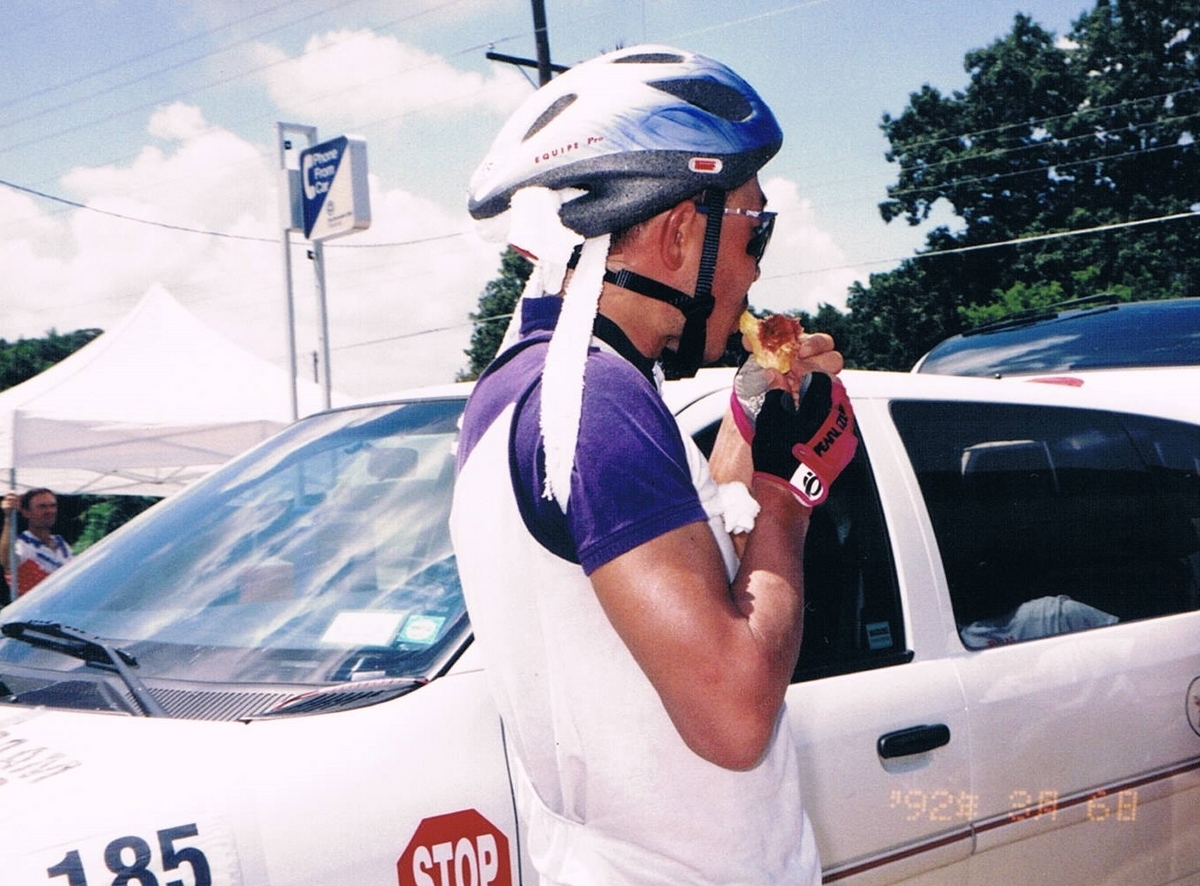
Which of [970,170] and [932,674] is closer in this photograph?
[932,674]

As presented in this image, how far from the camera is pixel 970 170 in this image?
48.4 m

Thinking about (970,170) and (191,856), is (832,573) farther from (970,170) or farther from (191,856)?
(970,170)

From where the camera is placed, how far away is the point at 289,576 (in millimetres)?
2369

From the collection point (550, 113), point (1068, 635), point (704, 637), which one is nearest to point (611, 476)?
point (704, 637)

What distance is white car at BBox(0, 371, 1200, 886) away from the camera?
179 centimetres

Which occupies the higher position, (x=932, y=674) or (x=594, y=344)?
(x=594, y=344)

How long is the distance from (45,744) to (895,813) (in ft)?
5.04

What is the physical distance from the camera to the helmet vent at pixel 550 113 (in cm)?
168

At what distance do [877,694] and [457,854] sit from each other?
38.6 inches

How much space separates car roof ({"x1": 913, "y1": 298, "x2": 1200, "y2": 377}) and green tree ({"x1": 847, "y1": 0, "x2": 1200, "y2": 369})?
40416 mm

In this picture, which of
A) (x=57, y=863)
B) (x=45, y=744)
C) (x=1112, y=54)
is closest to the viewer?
(x=57, y=863)

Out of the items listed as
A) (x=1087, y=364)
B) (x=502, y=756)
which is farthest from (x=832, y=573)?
(x=1087, y=364)

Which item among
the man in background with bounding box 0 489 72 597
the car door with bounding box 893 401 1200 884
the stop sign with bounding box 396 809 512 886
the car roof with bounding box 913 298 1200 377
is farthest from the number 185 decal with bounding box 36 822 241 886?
the man in background with bounding box 0 489 72 597

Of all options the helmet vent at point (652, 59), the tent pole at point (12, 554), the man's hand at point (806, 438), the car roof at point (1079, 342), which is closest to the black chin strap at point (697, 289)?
the man's hand at point (806, 438)
